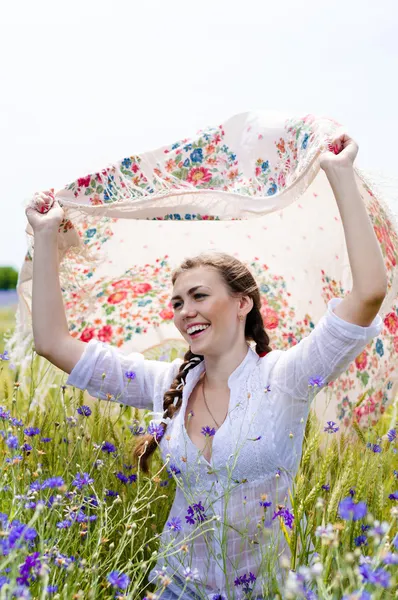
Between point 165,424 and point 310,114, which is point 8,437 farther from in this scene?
point 310,114

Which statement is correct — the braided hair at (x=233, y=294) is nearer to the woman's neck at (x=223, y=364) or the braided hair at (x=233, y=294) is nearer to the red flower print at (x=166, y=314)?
the woman's neck at (x=223, y=364)

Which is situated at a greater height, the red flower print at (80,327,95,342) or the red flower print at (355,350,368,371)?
the red flower print at (80,327,95,342)

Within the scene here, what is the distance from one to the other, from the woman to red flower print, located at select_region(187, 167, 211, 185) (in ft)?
2.09

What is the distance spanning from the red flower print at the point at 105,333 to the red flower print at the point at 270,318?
2.74 feet

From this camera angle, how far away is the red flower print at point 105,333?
3.73 m

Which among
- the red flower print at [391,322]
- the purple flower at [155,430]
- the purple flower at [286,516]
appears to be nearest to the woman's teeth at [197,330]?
the purple flower at [155,430]

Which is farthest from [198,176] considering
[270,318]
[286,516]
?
[286,516]

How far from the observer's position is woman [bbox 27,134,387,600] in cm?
192

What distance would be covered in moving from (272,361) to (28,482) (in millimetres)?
846

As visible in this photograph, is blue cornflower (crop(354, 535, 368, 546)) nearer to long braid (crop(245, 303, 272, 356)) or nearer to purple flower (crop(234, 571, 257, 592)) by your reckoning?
purple flower (crop(234, 571, 257, 592))

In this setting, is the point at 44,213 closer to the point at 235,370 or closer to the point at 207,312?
the point at 207,312

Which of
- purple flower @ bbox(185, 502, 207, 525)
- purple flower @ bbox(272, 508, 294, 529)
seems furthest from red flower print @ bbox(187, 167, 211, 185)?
purple flower @ bbox(272, 508, 294, 529)

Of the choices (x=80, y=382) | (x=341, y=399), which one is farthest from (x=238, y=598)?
(x=341, y=399)

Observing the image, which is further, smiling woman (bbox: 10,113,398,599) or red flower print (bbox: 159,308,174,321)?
red flower print (bbox: 159,308,174,321)
